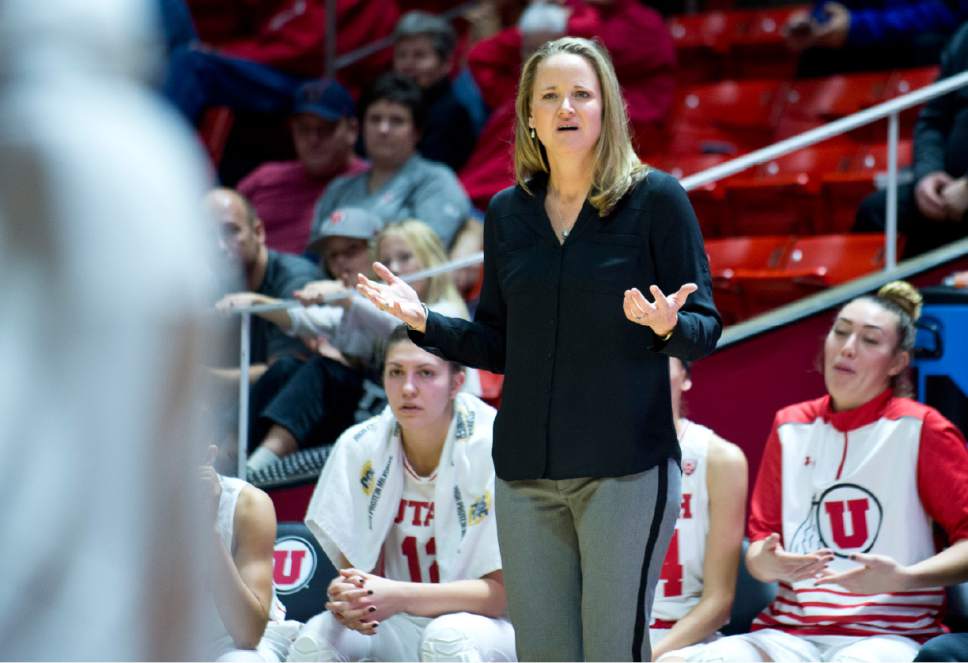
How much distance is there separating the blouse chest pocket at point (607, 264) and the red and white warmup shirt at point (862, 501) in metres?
1.51

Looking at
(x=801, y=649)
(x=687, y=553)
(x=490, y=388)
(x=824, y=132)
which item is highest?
(x=824, y=132)

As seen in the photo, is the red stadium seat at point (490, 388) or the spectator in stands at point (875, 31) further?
the spectator in stands at point (875, 31)

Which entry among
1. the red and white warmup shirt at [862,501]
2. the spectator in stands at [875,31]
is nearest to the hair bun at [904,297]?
the red and white warmup shirt at [862,501]

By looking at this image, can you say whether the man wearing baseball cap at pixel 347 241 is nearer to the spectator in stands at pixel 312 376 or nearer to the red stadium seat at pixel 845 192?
the spectator in stands at pixel 312 376

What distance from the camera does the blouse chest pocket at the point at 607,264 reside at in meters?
2.86

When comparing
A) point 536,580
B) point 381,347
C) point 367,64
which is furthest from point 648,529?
point 367,64

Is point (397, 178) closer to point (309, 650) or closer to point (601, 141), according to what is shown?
point (309, 650)

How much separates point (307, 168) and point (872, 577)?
3822 millimetres

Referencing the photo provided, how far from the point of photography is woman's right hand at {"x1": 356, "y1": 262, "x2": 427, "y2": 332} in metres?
2.94

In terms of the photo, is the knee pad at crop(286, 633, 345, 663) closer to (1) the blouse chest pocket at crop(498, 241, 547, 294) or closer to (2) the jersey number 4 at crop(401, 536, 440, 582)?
(2) the jersey number 4 at crop(401, 536, 440, 582)

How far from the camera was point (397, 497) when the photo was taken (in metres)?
4.11

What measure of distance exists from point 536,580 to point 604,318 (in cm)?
52

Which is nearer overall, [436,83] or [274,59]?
[436,83]

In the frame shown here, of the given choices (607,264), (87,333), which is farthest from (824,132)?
(87,333)
